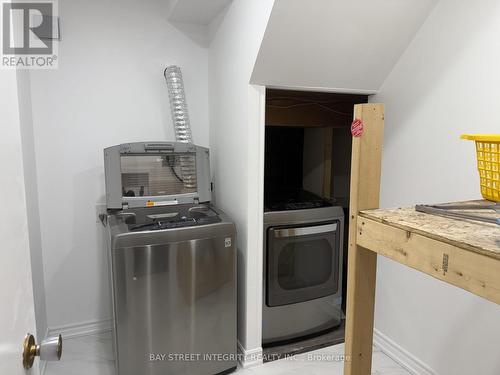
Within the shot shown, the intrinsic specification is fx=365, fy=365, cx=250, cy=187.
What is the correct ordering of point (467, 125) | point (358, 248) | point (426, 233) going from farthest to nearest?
point (467, 125) → point (358, 248) → point (426, 233)

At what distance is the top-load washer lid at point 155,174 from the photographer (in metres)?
2.17

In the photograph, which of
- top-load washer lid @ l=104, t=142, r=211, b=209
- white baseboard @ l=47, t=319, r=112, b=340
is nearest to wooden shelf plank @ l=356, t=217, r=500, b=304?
top-load washer lid @ l=104, t=142, r=211, b=209

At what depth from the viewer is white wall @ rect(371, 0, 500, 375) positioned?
5.57 feet

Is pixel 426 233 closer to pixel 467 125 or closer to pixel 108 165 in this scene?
pixel 467 125

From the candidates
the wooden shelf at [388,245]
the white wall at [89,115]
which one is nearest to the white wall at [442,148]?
the wooden shelf at [388,245]

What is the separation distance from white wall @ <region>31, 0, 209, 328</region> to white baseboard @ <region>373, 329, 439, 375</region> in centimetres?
193

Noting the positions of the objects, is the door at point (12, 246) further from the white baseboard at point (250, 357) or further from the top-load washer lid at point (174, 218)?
the white baseboard at point (250, 357)

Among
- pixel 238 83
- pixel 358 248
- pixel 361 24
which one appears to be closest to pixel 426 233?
pixel 358 248

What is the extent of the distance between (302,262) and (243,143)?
94cm

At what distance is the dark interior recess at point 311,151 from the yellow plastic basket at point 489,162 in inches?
57.6

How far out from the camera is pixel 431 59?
194cm

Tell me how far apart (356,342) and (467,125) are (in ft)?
4.03

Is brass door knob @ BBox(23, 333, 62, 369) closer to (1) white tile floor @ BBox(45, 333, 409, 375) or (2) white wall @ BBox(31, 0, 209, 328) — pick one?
(1) white tile floor @ BBox(45, 333, 409, 375)

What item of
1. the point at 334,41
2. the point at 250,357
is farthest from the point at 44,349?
the point at 334,41
